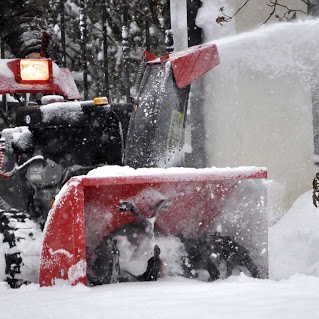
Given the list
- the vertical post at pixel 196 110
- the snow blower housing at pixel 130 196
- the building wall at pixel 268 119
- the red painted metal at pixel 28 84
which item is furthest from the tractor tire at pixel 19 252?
the vertical post at pixel 196 110

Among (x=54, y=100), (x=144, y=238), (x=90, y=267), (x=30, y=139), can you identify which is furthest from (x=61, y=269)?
(x=54, y=100)

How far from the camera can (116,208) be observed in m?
3.23

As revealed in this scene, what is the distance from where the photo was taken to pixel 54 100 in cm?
398

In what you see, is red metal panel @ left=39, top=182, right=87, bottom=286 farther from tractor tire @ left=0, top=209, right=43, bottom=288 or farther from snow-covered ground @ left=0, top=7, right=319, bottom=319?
tractor tire @ left=0, top=209, right=43, bottom=288

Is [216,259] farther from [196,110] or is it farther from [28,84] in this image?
[196,110]

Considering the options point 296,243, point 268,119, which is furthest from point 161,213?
point 268,119

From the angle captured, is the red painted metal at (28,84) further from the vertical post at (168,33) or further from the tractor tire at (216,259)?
the tractor tire at (216,259)

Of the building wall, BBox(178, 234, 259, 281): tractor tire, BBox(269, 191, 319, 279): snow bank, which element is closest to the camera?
BBox(178, 234, 259, 281): tractor tire

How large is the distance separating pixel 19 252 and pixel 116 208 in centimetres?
53

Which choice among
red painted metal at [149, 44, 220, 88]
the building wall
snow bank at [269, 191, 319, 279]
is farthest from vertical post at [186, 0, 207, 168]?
red painted metal at [149, 44, 220, 88]

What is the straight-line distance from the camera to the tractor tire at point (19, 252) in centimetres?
309

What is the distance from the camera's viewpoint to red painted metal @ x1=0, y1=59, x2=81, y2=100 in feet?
13.2

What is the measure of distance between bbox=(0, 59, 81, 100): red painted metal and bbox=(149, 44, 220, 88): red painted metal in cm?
89

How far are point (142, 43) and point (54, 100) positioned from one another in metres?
5.23
